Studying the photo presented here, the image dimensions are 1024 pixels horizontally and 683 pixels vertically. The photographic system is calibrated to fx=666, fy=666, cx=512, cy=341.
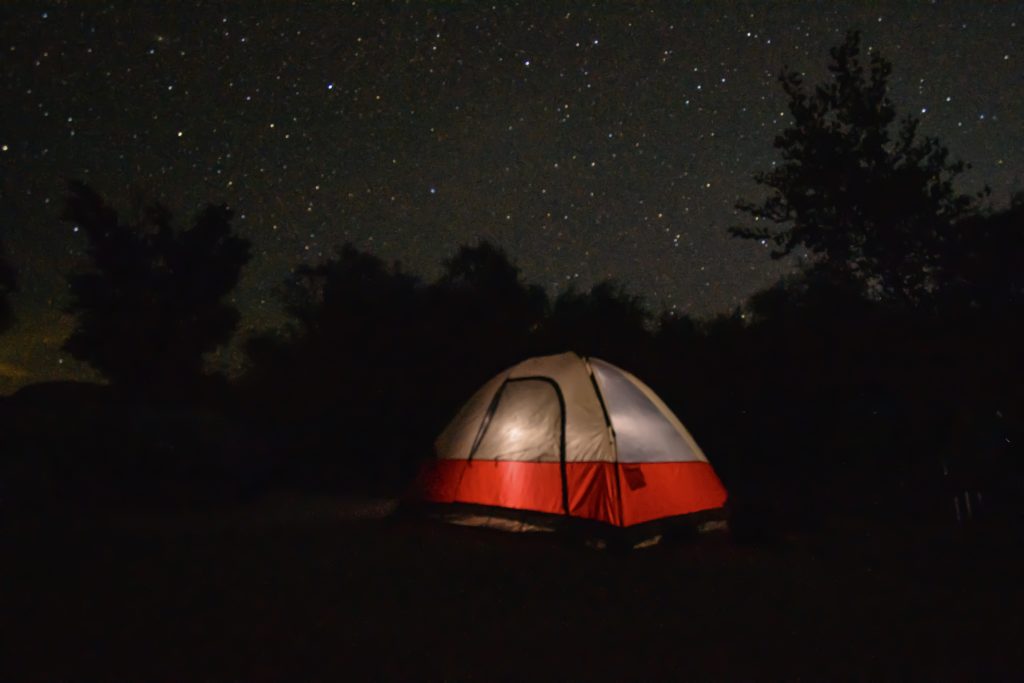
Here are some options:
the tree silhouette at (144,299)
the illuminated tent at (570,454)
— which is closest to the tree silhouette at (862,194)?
the illuminated tent at (570,454)

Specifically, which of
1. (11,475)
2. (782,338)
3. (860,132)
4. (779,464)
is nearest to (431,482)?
(11,475)

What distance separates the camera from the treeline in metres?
11.0

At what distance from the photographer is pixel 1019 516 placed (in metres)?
7.71

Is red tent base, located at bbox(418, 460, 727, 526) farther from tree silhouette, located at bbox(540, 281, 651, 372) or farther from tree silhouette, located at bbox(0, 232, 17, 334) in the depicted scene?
tree silhouette, located at bbox(0, 232, 17, 334)

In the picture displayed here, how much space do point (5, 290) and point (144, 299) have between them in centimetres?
451

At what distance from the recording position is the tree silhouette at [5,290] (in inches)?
682

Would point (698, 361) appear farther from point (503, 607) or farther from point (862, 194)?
point (503, 607)

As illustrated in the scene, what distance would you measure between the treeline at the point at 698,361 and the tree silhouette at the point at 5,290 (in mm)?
69

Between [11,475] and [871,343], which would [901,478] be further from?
Answer: [11,475]

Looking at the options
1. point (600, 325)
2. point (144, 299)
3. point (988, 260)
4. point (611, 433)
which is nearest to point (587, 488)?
point (611, 433)

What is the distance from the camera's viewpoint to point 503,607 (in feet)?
16.3

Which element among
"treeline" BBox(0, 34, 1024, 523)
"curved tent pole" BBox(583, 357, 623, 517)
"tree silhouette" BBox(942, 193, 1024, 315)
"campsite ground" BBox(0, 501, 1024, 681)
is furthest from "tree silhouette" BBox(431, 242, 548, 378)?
"tree silhouette" BBox(942, 193, 1024, 315)

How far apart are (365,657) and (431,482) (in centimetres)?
→ 463

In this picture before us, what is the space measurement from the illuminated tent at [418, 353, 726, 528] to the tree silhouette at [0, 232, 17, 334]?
15.2 meters
